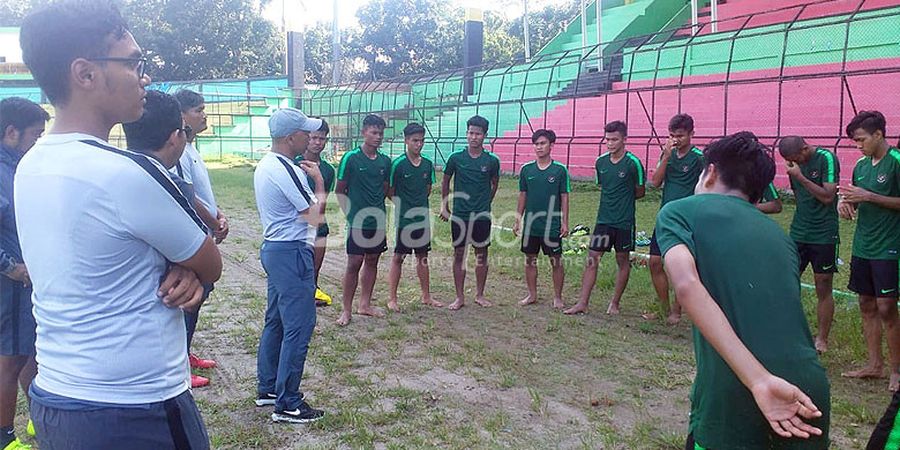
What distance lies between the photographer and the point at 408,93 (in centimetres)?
2473

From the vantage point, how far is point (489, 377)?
15.6ft

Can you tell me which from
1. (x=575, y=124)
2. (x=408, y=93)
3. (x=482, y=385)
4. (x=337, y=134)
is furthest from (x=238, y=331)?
(x=337, y=134)

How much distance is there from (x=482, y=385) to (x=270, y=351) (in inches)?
56.8

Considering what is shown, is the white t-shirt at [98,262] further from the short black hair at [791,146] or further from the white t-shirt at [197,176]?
the short black hair at [791,146]

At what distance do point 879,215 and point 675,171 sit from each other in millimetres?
1806

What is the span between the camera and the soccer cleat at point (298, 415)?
389cm

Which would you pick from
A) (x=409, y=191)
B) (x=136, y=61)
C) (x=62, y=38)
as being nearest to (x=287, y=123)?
(x=136, y=61)

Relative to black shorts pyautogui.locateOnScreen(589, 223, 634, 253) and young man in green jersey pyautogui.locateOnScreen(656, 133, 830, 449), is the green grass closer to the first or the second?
black shorts pyautogui.locateOnScreen(589, 223, 634, 253)

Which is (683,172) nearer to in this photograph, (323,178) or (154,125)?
(323,178)

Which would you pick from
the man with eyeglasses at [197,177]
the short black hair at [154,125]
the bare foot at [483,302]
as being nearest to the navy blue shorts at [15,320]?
the man with eyeglasses at [197,177]

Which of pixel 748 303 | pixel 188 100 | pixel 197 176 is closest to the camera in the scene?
pixel 748 303

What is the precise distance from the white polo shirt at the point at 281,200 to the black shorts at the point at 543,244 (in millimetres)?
3411

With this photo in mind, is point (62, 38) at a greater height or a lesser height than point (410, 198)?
greater

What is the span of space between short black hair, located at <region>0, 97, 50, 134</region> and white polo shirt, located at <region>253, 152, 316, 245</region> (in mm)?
1115
